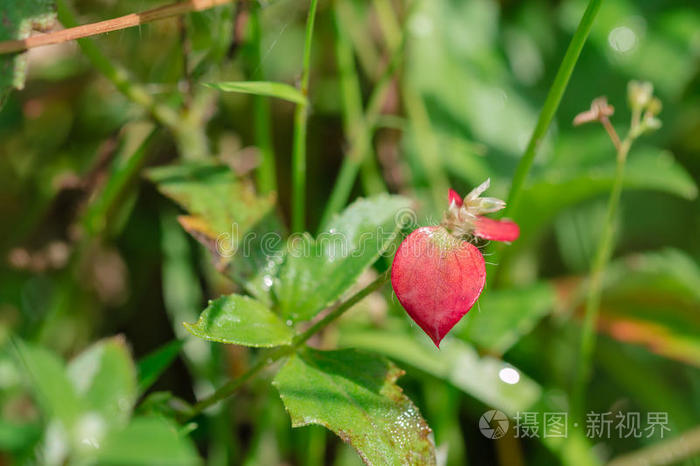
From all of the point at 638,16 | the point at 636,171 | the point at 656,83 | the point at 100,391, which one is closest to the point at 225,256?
the point at 100,391

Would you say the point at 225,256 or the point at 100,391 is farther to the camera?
the point at 225,256

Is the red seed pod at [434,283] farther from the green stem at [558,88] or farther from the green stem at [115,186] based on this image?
the green stem at [115,186]

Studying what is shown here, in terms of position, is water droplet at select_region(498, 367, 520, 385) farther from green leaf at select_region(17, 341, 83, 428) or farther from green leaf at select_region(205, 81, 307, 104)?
green leaf at select_region(17, 341, 83, 428)

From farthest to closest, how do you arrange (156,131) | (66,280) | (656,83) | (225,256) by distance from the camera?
(656,83)
(66,280)
(156,131)
(225,256)

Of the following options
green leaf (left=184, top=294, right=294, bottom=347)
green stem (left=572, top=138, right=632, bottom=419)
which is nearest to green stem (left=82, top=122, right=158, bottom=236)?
green leaf (left=184, top=294, right=294, bottom=347)

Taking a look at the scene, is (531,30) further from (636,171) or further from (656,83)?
(636,171)

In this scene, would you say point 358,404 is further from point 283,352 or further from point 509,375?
point 509,375
